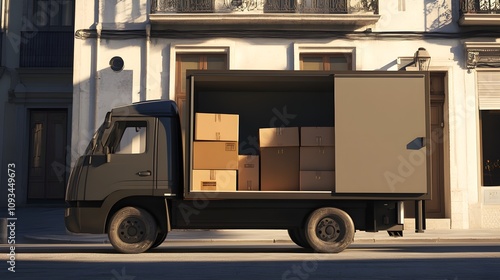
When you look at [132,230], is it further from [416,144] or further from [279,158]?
[416,144]

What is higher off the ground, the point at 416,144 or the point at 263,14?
the point at 263,14

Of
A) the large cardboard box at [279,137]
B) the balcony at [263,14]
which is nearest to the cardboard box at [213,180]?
the large cardboard box at [279,137]

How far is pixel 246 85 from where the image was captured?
13391 millimetres

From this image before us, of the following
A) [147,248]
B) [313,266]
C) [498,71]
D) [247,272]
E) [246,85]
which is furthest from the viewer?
[498,71]

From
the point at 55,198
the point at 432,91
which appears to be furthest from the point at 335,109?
the point at 55,198

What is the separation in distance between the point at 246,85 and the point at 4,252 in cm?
548

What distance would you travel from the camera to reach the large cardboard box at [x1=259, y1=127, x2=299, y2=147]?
1301cm

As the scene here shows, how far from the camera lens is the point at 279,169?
12984mm

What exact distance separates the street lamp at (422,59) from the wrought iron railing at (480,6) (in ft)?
5.38

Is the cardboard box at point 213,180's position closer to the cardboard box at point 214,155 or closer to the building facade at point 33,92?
the cardboard box at point 214,155

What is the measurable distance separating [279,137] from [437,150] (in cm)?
868

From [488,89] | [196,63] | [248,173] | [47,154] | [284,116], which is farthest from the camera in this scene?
[47,154]

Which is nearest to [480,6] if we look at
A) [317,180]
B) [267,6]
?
[267,6]

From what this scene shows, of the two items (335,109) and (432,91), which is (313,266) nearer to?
(335,109)
